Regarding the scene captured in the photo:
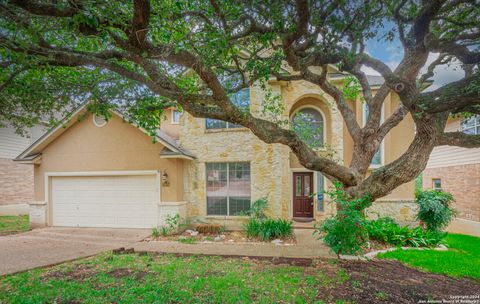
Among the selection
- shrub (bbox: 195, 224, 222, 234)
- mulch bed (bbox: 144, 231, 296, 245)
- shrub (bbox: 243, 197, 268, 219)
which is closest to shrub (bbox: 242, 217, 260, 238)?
mulch bed (bbox: 144, 231, 296, 245)

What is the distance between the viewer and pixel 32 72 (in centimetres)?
582

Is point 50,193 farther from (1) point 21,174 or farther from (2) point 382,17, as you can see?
(2) point 382,17

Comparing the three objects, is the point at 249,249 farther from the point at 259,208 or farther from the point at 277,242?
the point at 259,208

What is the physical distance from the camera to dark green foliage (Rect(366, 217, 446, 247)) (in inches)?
289

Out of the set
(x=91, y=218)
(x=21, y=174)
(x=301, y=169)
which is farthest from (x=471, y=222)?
(x=21, y=174)

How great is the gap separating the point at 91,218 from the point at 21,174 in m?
7.75

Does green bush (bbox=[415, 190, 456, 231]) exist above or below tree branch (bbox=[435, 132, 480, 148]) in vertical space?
below

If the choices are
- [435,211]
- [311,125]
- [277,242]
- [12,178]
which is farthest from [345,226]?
[12,178]

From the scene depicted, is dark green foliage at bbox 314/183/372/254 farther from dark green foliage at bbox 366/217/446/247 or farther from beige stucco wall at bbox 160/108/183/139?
beige stucco wall at bbox 160/108/183/139

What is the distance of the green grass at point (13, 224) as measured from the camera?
33.3 ft

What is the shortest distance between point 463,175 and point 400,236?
7883 mm

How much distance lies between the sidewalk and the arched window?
447cm

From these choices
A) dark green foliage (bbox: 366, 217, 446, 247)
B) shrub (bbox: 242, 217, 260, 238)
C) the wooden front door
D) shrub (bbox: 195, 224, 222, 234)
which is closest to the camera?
dark green foliage (bbox: 366, 217, 446, 247)

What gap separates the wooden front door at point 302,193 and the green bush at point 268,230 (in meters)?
3.08
